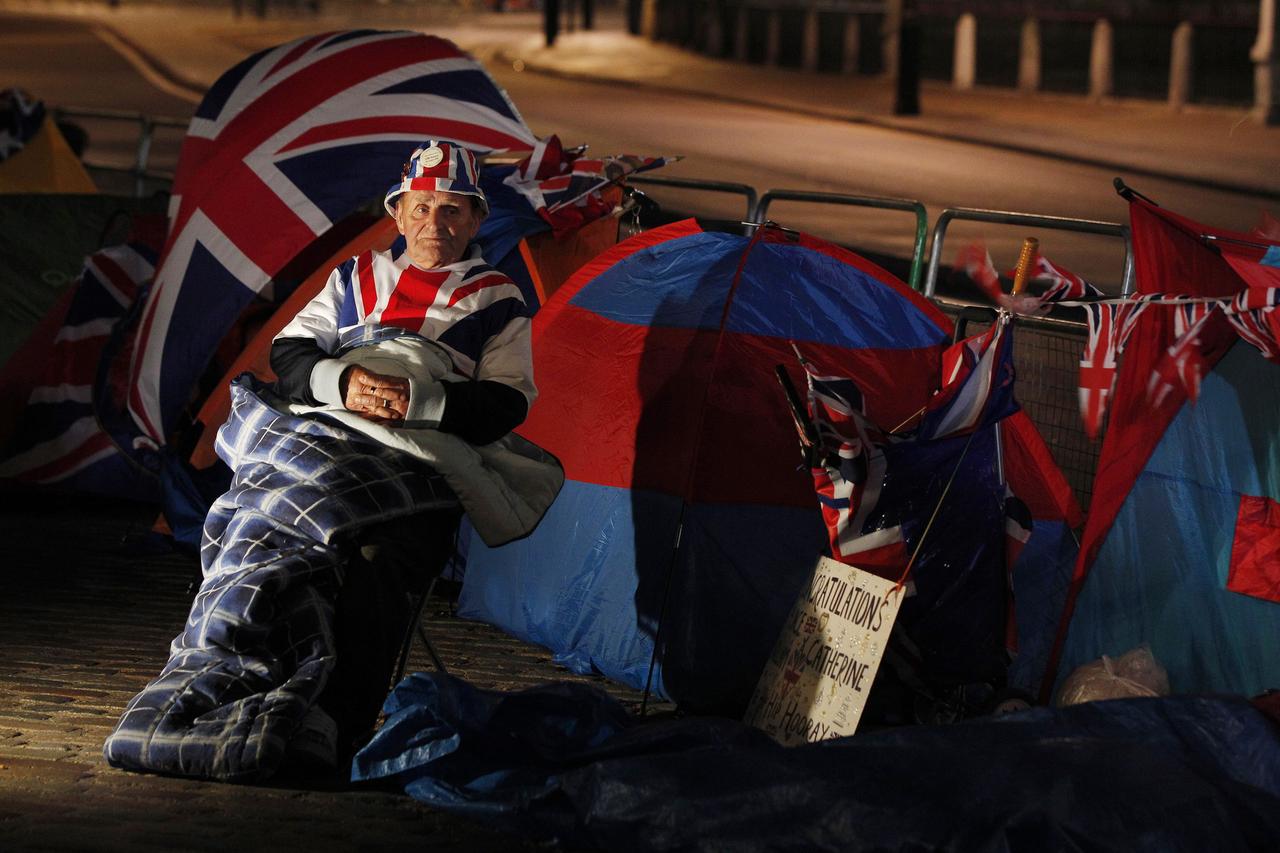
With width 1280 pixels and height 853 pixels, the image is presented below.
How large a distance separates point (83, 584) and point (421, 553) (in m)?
1.97

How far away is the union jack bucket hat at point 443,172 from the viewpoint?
207 inches

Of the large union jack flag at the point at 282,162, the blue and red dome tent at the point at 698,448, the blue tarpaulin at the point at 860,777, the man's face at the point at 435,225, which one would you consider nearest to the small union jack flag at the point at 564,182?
the large union jack flag at the point at 282,162

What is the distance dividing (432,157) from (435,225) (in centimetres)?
19

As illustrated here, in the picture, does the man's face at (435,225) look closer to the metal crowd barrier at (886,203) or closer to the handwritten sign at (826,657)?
the handwritten sign at (826,657)

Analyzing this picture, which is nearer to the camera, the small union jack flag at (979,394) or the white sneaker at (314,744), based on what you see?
the white sneaker at (314,744)

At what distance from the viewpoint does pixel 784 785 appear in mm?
4066

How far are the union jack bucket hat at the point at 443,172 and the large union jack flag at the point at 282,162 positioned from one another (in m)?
1.42

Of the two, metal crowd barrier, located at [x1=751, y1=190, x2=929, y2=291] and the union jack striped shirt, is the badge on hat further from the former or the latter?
metal crowd barrier, located at [x1=751, y1=190, x2=929, y2=291]

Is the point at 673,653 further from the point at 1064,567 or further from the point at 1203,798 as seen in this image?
the point at 1203,798

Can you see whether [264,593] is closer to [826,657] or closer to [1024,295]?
[826,657]

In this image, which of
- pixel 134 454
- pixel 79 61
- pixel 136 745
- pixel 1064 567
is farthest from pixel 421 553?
pixel 79 61

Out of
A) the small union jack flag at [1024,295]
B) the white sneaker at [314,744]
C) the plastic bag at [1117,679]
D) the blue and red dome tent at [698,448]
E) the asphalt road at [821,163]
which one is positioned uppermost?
the small union jack flag at [1024,295]

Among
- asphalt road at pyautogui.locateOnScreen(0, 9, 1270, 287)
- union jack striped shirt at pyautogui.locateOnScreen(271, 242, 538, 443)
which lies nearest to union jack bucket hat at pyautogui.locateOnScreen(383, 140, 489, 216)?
union jack striped shirt at pyautogui.locateOnScreen(271, 242, 538, 443)

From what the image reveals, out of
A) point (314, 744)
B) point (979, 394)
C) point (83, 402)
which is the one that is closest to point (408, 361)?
point (314, 744)
